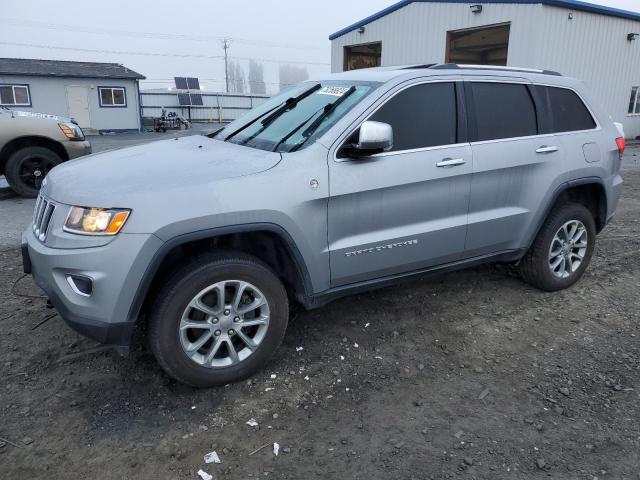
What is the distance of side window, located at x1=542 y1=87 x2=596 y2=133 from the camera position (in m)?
4.16

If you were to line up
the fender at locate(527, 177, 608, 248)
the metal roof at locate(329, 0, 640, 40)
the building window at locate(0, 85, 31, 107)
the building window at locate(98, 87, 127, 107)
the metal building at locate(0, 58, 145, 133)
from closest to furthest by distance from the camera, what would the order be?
the fender at locate(527, 177, 608, 248)
the metal roof at locate(329, 0, 640, 40)
the building window at locate(0, 85, 31, 107)
the metal building at locate(0, 58, 145, 133)
the building window at locate(98, 87, 127, 107)

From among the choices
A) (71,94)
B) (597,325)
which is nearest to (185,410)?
(597,325)

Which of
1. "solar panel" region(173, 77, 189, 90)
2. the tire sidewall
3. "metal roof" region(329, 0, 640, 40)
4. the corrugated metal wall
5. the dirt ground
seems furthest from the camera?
"solar panel" region(173, 77, 189, 90)

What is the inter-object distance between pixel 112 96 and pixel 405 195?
84.6 ft

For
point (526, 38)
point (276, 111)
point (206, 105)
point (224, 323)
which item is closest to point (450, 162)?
point (276, 111)

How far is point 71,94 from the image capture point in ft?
80.8

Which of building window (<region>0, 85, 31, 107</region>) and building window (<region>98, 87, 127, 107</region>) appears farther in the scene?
building window (<region>98, 87, 127, 107</region>)

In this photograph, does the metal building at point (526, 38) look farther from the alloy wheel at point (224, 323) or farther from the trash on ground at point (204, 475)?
the trash on ground at point (204, 475)

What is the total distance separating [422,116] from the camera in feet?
11.5

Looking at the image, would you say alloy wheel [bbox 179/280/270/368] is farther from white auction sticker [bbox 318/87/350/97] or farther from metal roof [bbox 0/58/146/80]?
metal roof [bbox 0/58/146/80]

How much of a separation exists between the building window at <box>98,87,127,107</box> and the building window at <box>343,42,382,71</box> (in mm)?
12225

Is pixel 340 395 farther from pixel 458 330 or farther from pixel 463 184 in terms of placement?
pixel 463 184

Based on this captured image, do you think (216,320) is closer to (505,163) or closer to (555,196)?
(505,163)

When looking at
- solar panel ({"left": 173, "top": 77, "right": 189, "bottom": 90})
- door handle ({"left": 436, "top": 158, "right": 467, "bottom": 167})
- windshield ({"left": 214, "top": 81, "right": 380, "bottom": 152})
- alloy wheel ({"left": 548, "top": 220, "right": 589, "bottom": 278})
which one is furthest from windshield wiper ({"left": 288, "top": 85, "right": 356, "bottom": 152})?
solar panel ({"left": 173, "top": 77, "right": 189, "bottom": 90})
